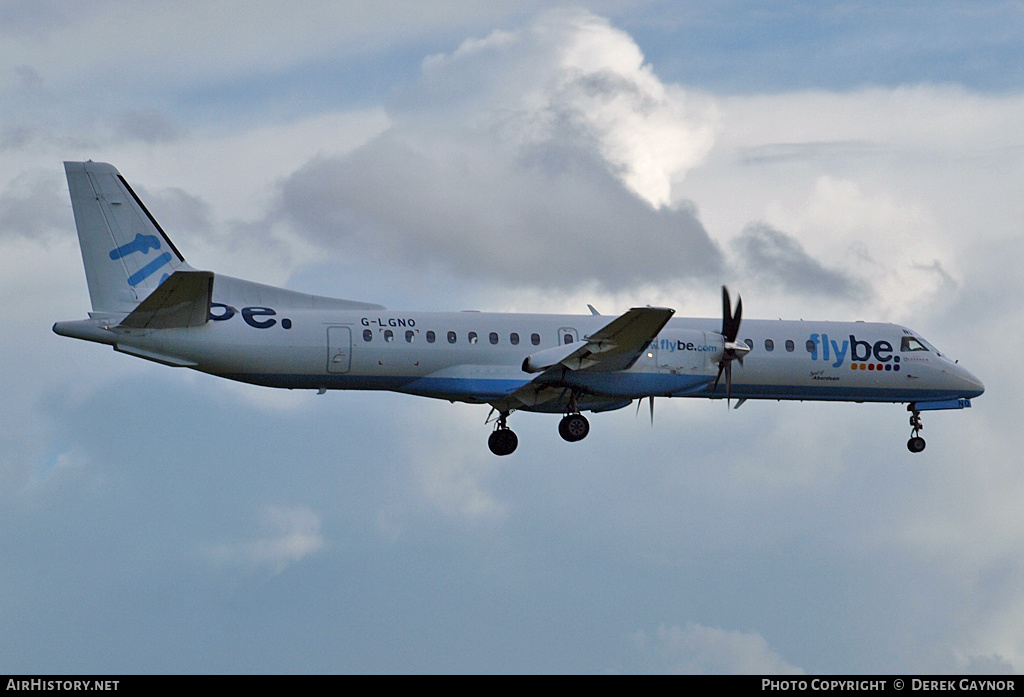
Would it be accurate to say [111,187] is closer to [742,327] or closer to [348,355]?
[348,355]

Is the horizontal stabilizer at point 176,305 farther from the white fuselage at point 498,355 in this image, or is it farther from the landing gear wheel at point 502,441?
the landing gear wheel at point 502,441

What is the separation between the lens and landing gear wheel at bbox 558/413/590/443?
34031 mm

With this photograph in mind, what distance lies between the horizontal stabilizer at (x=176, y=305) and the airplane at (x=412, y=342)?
0.11 feet

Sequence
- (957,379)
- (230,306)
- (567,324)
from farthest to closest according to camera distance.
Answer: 1. (957,379)
2. (567,324)
3. (230,306)

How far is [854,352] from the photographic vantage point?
117 feet

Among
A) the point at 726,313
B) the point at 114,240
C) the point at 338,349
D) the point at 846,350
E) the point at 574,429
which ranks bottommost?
the point at 574,429

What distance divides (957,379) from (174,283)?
22.6 metres

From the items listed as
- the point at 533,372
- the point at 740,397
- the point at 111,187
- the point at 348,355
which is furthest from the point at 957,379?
the point at 111,187

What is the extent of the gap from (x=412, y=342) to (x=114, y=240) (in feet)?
26.5

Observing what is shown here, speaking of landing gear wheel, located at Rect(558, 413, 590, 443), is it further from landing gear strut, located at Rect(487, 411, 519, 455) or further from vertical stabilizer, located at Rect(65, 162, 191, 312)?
vertical stabilizer, located at Rect(65, 162, 191, 312)

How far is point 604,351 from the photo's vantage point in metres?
31.6

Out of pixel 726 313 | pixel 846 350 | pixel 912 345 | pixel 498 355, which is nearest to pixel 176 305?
pixel 498 355

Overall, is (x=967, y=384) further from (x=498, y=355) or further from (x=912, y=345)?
(x=498, y=355)

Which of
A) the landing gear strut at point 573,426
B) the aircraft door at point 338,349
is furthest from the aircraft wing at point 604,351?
the aircraft door at point 338,349
